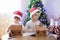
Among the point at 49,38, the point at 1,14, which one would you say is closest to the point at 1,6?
the point at 1,14

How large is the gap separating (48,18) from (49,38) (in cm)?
128

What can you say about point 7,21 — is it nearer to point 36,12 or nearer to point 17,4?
point 17,4

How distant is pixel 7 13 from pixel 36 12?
38.8 inches

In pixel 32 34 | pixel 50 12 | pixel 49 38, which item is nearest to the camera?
pixel 49 38

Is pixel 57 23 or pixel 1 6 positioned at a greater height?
pixel 1 6

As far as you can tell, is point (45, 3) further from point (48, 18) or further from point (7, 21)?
point (7, 21)

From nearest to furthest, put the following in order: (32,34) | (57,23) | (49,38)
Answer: (49,38), (32,34), (57,23)

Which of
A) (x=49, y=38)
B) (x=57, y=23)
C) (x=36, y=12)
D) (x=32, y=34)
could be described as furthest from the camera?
(x=57, y=23)

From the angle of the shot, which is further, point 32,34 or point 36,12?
point 36,12

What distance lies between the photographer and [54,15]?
3094 mm

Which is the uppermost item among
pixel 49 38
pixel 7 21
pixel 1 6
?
pixel 1 6

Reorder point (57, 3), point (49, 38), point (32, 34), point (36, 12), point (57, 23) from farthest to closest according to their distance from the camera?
1. point (57, 3)
2. point (57, 23)
3. point (36, 12)
4. point (32, 34)
5. point (49, 38)

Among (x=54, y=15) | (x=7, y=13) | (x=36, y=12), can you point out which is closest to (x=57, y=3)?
(x=54, y=15)

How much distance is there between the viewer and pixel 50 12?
3.20 meters
